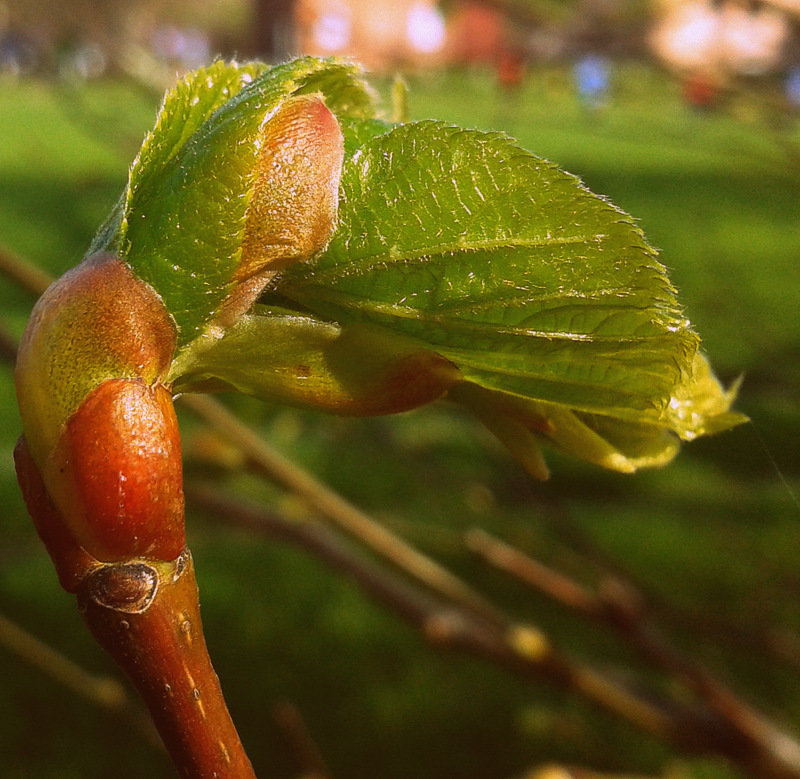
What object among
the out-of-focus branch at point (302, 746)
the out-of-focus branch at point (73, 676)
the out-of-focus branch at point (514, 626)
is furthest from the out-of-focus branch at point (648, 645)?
the out-of-focus branch at point (73, 676)

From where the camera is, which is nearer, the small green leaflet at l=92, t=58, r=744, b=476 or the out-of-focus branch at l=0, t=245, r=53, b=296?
the small green leaflet at l=92, t=58, r=744, b=476

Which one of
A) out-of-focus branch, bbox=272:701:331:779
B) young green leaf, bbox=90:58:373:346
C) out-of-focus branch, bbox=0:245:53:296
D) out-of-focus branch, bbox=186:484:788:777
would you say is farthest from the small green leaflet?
out-of-focus branch, bbox=272:701:331:779

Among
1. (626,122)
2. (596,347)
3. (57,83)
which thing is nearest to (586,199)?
(596,347)

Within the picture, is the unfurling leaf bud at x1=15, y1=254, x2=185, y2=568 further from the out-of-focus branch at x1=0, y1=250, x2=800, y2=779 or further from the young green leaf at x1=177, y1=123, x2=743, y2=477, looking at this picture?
the out-of-focus branch at x1=0, y1=250, x2=800, y2=779

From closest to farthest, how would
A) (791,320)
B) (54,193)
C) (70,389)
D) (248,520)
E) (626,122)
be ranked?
(70,389) < (248,520) < (791,320) < (54,193) < (626,122)

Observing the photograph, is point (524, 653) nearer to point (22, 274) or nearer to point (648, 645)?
point (648, 645)

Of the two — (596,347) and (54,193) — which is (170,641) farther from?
(54,193)

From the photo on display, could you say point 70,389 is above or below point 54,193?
above

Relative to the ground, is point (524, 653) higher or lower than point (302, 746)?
higher

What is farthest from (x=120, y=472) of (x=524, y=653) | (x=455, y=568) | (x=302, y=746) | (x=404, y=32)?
(x=404, y=32)
